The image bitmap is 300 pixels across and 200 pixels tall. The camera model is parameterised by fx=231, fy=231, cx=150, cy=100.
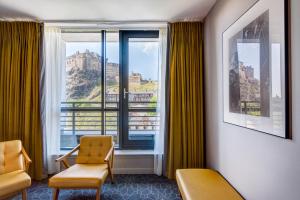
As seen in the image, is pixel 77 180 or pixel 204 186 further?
pixel 77 180

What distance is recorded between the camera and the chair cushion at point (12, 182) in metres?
2.48

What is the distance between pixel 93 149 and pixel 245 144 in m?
2.21

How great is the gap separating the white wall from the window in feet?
3.44

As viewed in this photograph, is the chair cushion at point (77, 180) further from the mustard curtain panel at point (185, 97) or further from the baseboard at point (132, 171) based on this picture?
the mustard curtain panel at point (185, 97)

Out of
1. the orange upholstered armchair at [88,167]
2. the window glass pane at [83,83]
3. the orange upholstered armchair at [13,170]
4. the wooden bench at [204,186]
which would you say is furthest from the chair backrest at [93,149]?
the wooden bench at [204,186]

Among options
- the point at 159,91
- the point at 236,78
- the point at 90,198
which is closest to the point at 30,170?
the point at 90,198

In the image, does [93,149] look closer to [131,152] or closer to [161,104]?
[131,152]

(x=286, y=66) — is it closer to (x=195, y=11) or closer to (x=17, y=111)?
(x=195, y=11)

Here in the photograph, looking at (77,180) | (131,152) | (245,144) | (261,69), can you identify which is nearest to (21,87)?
(77,180)

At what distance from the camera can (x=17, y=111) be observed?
3559mm

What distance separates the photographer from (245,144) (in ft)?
6.87

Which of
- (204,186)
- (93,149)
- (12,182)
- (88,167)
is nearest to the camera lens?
(204,186)

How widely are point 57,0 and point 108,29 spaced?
1100 millimetres

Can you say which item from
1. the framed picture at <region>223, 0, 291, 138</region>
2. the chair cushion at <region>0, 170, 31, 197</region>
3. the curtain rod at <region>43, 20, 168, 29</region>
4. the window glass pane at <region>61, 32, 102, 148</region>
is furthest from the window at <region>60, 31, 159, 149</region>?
the framed picture at <region>223, 0, 291, 138</region>
